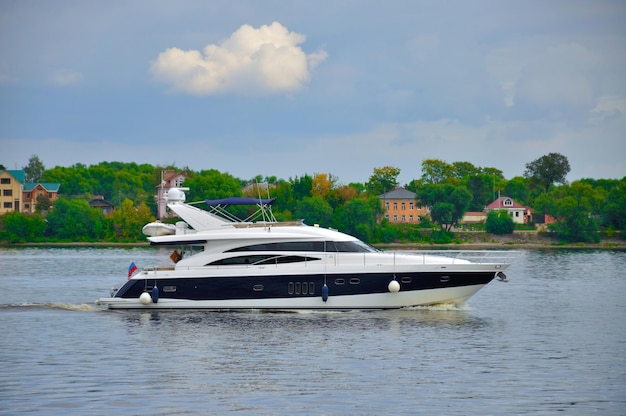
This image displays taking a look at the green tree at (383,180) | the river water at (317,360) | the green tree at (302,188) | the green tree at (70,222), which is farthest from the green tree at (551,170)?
the river water at (317,360)

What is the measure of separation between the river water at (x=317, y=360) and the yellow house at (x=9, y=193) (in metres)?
110

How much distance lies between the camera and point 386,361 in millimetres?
28188

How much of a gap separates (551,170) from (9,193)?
92.6 m

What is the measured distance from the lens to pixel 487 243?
112125 millimetres

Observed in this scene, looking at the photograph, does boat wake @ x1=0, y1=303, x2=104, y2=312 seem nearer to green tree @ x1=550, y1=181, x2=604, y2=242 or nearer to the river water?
the river water

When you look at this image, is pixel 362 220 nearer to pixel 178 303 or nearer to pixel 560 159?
pixel 560 159

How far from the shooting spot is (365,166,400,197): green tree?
149 meters

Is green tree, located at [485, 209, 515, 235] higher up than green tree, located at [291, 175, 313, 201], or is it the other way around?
green tree, located at [291, 175, 313, 201]

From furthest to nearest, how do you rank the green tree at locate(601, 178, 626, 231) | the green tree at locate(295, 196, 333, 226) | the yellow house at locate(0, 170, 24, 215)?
the yellow house at locate(0, 170, 24, 215), the green tree at locate(601, 178, 626, 231), the green tree at locate(295, 196, 333, 226)

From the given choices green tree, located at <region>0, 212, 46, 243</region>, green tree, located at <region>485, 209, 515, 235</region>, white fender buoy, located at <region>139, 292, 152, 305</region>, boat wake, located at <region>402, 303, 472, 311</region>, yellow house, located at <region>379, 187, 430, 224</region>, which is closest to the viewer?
white fender buoy, located at <region>139, 292, 152, 305</region>

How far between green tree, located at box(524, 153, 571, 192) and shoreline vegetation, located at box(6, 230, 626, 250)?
52.6 metres

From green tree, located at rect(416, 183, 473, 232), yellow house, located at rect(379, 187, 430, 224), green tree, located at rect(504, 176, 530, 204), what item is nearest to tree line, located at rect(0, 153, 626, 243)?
green tree, located at rect(416, 183, 473, 232)

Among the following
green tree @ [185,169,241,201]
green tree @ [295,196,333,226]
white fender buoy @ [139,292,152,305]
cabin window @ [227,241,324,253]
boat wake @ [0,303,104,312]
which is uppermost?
green tree @ [185,169,241,201]

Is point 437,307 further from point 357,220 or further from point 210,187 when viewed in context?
point 210,187
